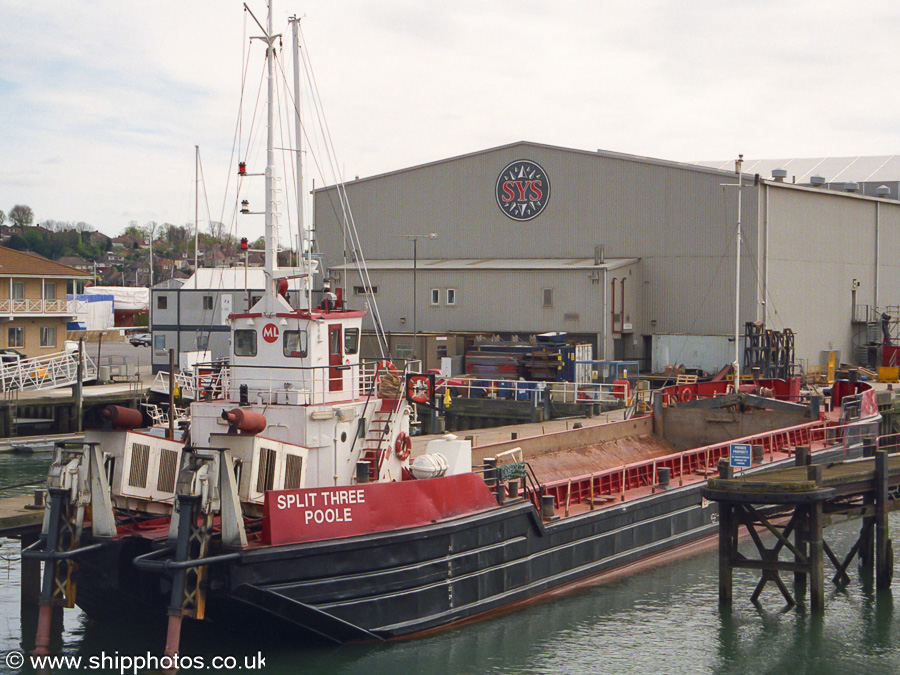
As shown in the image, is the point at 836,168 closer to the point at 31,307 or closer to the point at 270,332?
the point at 31,307

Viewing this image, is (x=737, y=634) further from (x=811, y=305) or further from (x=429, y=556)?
Result: (x=811, y=305)

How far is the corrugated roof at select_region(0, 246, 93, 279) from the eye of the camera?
4691cm

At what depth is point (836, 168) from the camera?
6575cm

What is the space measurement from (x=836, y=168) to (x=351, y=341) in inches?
2224

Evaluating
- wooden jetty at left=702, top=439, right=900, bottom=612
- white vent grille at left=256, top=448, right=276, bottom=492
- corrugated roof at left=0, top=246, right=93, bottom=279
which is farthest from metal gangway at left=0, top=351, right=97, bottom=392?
wooden jetty at left=702, top=439, right=900, bottom=612

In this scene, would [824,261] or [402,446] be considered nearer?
[402,446]

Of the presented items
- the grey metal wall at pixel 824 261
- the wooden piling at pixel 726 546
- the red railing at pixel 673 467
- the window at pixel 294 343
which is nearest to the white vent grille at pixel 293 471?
the window at pixel 294 343

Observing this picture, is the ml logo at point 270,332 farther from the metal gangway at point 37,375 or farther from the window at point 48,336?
the window at point 48,336

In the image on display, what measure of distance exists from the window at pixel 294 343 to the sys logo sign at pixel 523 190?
3217 cm

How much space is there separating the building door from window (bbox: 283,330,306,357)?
1.80 ft

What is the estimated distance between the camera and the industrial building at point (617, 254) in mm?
43531

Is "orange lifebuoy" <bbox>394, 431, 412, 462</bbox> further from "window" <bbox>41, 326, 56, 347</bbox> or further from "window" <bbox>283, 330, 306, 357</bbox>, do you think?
"window" <bbox>41, 326, 56, 347</bbox>

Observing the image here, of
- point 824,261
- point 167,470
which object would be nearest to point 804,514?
point 167,470

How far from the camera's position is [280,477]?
14.8m
